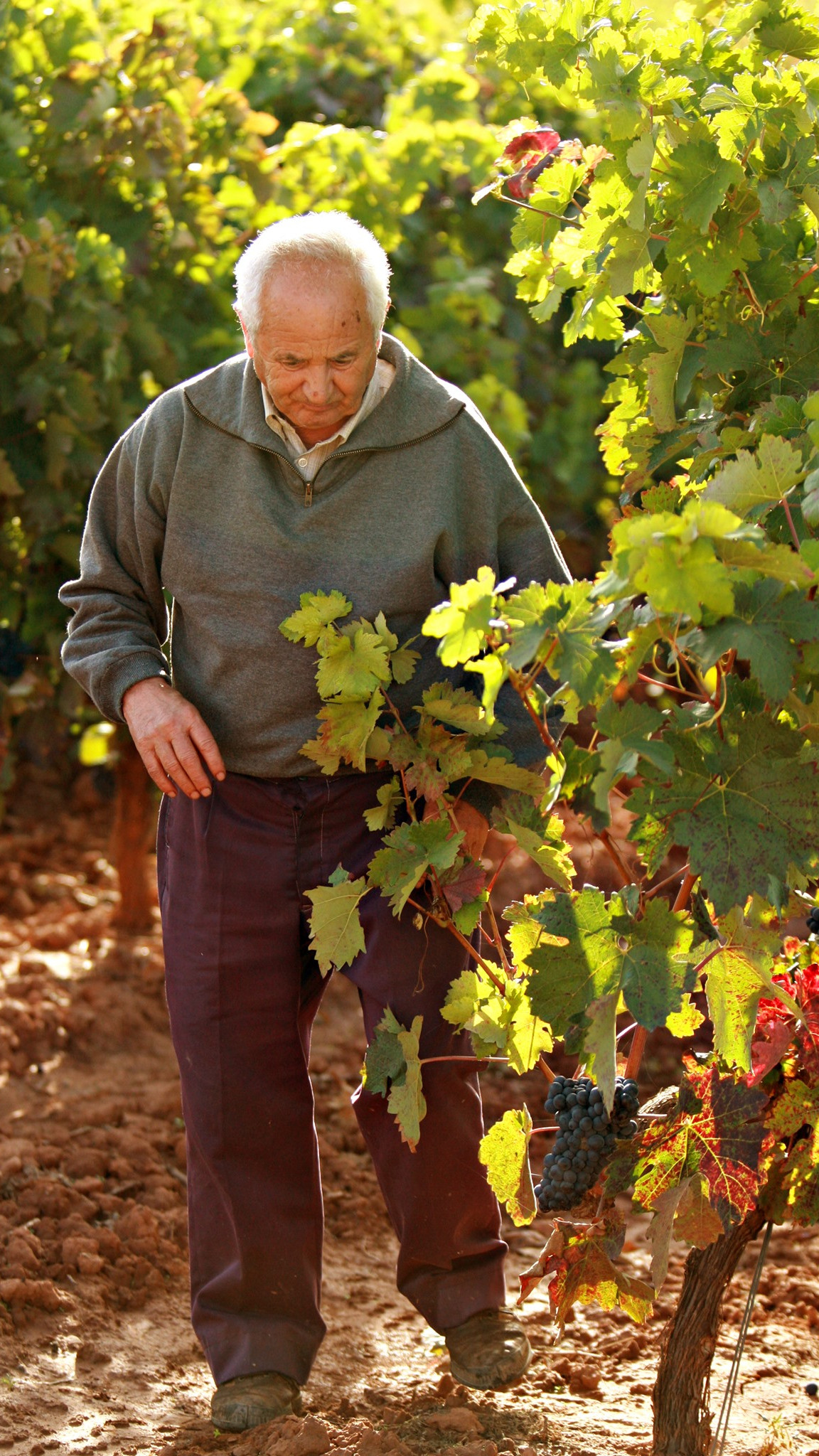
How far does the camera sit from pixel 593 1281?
2.15 meters

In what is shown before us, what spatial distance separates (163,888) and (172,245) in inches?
95.8

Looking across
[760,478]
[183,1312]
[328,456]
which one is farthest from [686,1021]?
[183,1312]

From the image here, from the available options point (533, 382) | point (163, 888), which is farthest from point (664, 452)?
point (533, 382)

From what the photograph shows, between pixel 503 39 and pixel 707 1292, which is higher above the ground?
pixel 503 39

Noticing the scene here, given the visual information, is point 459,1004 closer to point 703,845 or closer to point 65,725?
point 703,845

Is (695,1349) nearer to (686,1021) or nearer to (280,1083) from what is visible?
(686,1021)

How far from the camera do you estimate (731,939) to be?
1867mm

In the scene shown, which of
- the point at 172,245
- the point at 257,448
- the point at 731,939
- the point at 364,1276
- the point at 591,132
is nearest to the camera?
the point at 731,939

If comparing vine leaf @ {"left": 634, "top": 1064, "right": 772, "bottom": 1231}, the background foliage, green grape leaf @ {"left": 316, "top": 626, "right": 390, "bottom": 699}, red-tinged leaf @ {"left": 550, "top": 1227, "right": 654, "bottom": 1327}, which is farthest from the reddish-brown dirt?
the background foliage

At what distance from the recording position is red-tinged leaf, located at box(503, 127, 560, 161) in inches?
87.4

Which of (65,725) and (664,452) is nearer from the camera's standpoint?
(664,452)

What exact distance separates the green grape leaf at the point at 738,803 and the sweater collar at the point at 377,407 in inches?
32.8

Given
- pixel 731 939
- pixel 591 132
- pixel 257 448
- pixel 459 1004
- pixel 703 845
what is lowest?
pixel 459 1004

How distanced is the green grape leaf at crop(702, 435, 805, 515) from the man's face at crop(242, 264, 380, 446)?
0.74m
